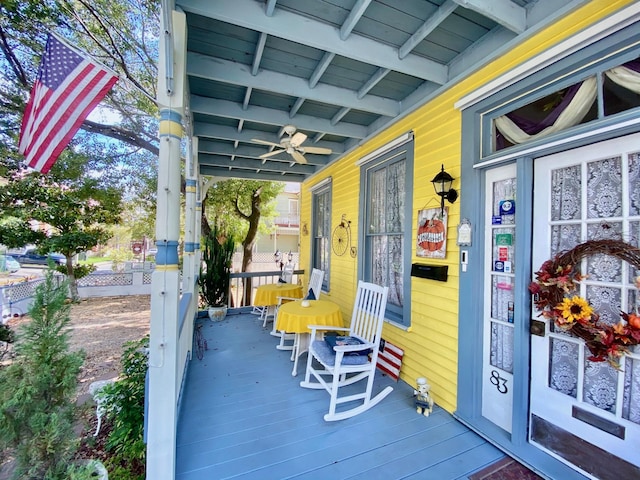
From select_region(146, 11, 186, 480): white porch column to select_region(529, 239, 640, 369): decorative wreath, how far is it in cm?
229

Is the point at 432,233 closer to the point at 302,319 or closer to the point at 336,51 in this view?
the point at 302,319

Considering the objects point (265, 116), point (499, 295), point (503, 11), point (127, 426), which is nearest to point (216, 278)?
point (265, 116)

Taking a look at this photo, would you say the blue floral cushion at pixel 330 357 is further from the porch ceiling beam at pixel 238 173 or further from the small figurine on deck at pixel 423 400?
the porch ceiling beam at pixel 238 173

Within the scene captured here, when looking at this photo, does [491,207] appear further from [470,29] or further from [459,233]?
[470,29]

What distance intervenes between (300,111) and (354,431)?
3431mm

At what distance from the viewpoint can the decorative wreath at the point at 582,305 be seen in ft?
4.82

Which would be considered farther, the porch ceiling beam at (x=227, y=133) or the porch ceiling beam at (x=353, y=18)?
the porch ceiling beam at (x=227, y=133)

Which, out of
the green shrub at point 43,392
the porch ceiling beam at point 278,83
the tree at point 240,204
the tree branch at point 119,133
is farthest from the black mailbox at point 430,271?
the tree at point 240,204

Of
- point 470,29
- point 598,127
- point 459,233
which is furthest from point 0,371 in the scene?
point 470,29

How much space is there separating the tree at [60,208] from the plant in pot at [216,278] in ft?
6.81

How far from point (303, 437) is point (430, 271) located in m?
1.74

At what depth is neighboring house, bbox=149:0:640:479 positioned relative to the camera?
156cm

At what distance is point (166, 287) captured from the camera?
1688mm

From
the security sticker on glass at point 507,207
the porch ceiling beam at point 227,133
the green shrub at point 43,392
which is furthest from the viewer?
the porch ceiling beam at point 227,133
